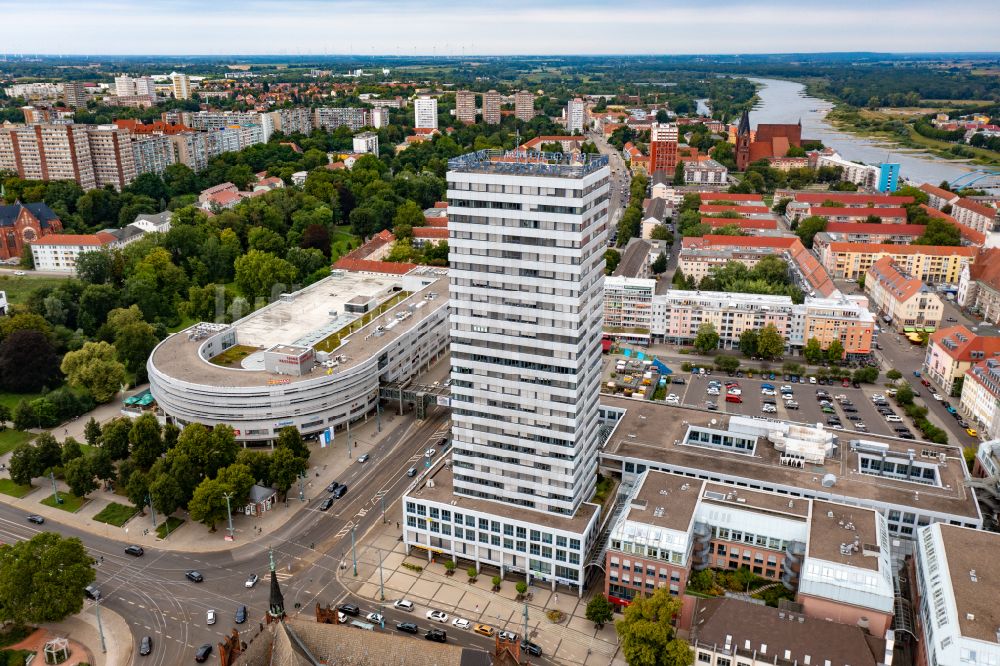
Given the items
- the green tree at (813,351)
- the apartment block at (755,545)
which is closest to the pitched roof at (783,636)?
the apartment block at (755,545)

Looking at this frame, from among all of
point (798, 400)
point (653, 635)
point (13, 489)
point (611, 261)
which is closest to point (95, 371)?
point (13, 489)

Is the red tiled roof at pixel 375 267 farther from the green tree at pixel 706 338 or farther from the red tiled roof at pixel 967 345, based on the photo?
the red tiled roof at pixel 967 345

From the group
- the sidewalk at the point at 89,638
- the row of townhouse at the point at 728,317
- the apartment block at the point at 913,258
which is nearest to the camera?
the sidewalk at the point at 89,638

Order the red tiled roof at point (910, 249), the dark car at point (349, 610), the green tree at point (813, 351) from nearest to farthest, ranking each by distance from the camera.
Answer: the dark car at point (349, 610)
the green tree at point (813, 351)
the red tiled roof at point (910, 249)

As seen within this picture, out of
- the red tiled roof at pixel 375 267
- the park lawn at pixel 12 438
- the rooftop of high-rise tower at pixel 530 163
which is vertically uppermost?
the rooftop of high-rise tower at pixel 530 163

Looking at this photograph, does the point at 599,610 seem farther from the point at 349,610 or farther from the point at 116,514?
the point at 116,514

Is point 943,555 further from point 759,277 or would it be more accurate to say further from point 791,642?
point 759,277

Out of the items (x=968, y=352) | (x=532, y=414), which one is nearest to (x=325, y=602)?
(x=532, y=414)

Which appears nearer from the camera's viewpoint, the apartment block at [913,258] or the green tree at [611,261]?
the apartment block at [913,258]
